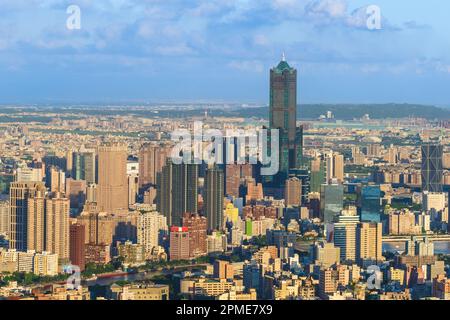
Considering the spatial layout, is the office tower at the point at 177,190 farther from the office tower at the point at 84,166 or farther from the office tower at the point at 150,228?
the office tower at the point at 84,166

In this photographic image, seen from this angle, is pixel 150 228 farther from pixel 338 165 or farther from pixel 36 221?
pixel 338 165

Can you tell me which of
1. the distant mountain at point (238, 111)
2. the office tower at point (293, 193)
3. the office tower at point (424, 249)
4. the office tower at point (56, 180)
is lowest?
the office tower at point (424, 249)

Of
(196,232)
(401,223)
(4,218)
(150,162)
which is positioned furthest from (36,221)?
(401,223)

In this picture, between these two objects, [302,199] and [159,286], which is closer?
[159,286]

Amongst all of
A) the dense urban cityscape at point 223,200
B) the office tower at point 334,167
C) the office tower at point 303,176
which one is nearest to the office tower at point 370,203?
the dense urban cityscape at point 223,200

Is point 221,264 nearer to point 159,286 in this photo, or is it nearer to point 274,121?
point 159,286

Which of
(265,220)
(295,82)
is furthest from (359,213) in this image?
(295,82)

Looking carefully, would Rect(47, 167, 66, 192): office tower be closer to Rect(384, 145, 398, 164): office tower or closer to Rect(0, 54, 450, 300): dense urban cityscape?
Rect(0, 54, 450, 300): dense urban cityscape
